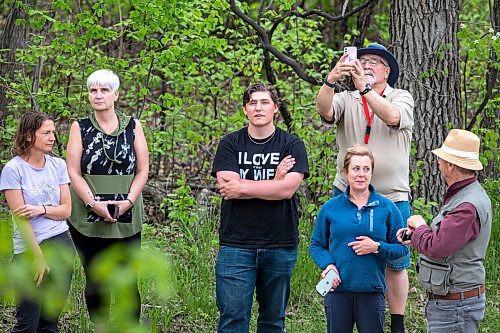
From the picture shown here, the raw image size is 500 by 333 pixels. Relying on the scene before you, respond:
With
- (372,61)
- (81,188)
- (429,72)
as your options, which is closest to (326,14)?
(429,72)

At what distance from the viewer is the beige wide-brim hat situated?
13.0 ft

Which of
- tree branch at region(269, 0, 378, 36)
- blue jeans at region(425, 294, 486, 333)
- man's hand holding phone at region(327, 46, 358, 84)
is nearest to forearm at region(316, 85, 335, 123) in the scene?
man's hand holding phone at region(327, 46, 358, 84)

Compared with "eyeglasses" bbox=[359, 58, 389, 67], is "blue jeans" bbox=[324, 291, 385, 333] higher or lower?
lower

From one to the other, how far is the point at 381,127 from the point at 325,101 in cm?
42

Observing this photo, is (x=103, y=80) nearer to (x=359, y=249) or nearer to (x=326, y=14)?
(x=359, y=249)

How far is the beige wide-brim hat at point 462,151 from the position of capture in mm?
3955

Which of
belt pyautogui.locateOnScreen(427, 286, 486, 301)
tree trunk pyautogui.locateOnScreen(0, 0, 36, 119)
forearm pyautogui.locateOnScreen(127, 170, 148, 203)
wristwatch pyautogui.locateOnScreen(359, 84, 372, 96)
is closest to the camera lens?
belt pyautogui.locateOnScreen(427, 286, 486, 301)

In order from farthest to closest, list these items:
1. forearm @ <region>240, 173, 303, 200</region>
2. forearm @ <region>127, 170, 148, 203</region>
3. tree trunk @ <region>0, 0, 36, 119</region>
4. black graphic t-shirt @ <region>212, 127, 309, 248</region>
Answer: tree trunk @ <region>0, 0, 36, 119</region>, forearm @ <region>127, 170, 148, 203</region>, black graphic t-shirt @ <region>212, 127, 309, 248</region>, forearm @ <region>240, 173, 303, 200</region>

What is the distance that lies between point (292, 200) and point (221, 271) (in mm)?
634

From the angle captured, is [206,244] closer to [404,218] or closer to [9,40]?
[404,218]

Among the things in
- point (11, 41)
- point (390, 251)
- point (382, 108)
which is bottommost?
point (390, 251)

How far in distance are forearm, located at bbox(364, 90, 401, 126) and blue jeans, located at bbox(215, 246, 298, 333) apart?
3.26 feet

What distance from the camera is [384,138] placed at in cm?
491

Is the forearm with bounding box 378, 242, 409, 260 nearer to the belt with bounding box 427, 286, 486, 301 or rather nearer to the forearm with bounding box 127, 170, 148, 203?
the belt with bounding box 427, 286, 486, 301
